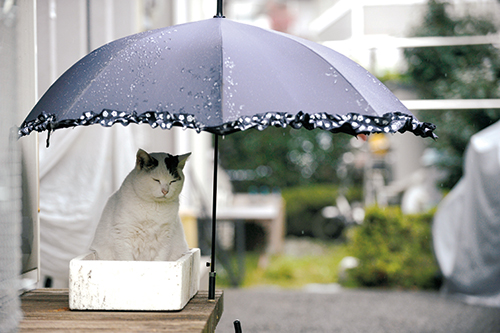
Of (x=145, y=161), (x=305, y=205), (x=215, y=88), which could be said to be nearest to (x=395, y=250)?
(x=305, y=205)

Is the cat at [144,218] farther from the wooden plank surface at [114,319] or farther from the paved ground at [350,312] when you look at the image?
the paved ground at [350,312]

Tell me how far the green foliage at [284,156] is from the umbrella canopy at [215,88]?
916 cm

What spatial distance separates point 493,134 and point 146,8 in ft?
11.8

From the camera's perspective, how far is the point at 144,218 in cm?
178

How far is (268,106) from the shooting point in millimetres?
1501

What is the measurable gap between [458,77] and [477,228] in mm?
2428

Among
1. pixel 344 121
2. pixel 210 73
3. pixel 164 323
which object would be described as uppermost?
pixel 210 73

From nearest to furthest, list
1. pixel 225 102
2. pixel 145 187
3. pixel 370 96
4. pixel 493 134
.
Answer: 1. pixel 225 102
2. pixel 370 96
3. pixel 145 187
4. pixel 493 134

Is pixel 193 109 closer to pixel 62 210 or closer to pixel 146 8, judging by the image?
pixel 62 210

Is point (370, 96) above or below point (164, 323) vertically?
above

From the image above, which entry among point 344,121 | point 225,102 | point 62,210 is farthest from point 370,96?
point 62,210

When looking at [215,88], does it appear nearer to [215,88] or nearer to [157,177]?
[215,88]

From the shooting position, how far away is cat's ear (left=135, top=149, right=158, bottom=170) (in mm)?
1810

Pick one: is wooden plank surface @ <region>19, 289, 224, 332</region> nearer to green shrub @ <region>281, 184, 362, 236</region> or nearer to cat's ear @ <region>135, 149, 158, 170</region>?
cat's ear @ <region>135, 149, 158, 170</region>
